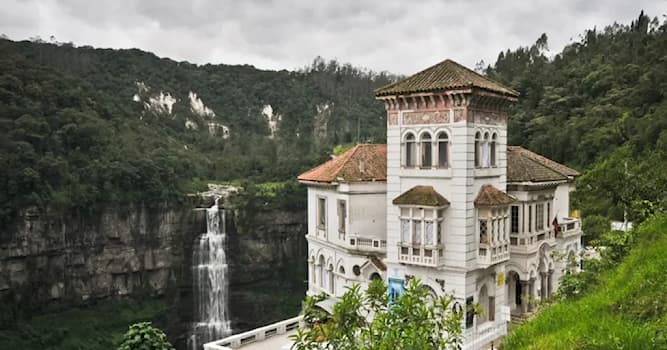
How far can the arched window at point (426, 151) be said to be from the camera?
852 inches

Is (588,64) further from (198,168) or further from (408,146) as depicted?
(408,146)

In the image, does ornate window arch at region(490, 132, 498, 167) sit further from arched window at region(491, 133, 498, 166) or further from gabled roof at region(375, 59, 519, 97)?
gabled roof at region(375, 59, 519, 97)

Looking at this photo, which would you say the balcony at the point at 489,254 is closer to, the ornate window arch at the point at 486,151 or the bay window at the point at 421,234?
the bay window at the point at 421,234

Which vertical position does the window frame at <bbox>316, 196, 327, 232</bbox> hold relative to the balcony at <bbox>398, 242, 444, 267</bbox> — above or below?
above

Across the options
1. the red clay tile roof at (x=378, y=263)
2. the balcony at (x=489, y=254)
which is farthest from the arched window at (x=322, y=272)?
the balcony at (x=489, y=254)

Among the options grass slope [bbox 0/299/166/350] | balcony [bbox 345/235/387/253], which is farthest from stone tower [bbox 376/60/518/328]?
grass slope [bbox 0/299/166/350]

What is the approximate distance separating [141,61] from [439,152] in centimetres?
8365

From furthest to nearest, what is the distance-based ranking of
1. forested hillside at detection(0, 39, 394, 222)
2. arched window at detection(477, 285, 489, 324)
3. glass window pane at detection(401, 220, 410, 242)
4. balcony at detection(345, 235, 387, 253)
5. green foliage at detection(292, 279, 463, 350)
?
forested hillside at detection(0, 39, 394, 222) < balcony at detection(345, 235, 387, 253) < arched window at detection(477, 285, 489, 324) < glass window pane at detection(401, 220, 410, 242) < green foliage at detection(292, 279, 463, 350)

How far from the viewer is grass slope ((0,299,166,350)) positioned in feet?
150

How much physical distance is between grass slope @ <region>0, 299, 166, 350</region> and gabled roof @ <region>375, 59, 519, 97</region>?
38008mm

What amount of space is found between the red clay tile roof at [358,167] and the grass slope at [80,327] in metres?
31.2

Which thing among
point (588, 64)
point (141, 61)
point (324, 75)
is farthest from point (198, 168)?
point (324, 75)

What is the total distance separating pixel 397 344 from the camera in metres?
9.31

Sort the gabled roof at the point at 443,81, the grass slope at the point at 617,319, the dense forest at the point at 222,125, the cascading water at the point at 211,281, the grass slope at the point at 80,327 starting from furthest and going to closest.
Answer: the cascading water at the point at 211,281 → the grass slope at the point at 80,327 → the dense forest at the point at 222,125 → the gabled roof at the point at 443,81 → the grass slope at the point at 617,319
